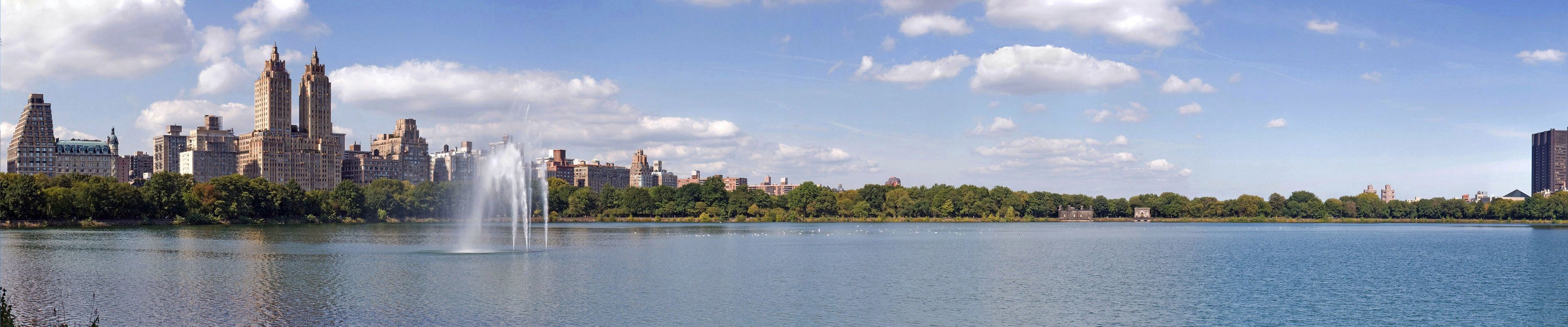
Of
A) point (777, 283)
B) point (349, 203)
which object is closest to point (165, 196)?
point (349, 203)

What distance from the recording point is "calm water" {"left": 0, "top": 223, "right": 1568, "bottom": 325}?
41.1 m

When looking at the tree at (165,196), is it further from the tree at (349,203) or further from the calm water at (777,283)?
the calm water at (777,283)

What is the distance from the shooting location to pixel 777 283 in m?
53.3

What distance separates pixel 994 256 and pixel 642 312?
136 ft

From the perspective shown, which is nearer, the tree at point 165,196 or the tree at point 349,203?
the tree at point 165,196

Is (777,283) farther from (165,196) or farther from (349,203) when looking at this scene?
(349,203)

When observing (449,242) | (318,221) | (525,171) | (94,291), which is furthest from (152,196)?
(94,291)

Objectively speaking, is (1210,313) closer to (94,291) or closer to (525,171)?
(94,291)

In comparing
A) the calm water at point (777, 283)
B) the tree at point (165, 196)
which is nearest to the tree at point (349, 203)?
the tree at point (165, 196)

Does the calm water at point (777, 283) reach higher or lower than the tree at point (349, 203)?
lower

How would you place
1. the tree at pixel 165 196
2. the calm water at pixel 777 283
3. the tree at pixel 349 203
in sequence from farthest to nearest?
the tree at pixel 349 203
the tree at pixel 165 196
the calm water at pixel 777 283

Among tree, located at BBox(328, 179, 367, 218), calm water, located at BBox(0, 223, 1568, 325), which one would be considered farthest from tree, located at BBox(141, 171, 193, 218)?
calm water, located at BBox(0, 223, 1568, 325)

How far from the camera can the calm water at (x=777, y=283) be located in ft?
135

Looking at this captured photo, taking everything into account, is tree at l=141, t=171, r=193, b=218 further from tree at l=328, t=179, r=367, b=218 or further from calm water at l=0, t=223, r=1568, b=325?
calm water at l=0, t=223, r=1568, b=325
